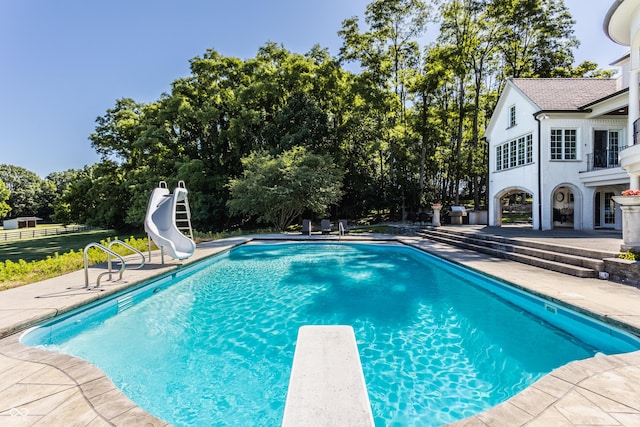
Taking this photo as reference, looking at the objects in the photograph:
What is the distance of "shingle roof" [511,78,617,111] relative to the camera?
14.6m

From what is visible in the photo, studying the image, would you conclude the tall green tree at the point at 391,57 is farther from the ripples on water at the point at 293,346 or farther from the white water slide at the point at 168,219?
the ripples on water at the point at 293,346

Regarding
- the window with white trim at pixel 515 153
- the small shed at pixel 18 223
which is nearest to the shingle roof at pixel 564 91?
the window with white trim at pixel 515 153

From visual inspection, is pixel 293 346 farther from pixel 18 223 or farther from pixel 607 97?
pixel 18 223

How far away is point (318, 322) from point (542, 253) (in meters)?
6.97

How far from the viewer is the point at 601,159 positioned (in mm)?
14273

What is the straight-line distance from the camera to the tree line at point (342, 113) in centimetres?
2167

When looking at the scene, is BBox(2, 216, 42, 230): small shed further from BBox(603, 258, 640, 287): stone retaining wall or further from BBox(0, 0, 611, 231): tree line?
BBox(603, 258, 640, 287): stone retaining wall

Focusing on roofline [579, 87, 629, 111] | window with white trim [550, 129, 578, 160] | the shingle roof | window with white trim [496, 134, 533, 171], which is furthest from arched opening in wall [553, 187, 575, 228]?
roofline [579, 87, 629, 111]

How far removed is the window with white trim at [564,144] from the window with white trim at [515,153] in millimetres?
906

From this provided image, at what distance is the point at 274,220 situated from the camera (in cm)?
1958

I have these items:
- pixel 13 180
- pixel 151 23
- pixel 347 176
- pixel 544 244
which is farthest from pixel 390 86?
pixel 13 180

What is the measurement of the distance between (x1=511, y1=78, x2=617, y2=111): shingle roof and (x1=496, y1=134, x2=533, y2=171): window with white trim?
1769 mm

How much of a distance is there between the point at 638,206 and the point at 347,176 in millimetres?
20010

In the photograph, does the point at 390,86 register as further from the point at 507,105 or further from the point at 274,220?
the point at 274,220
